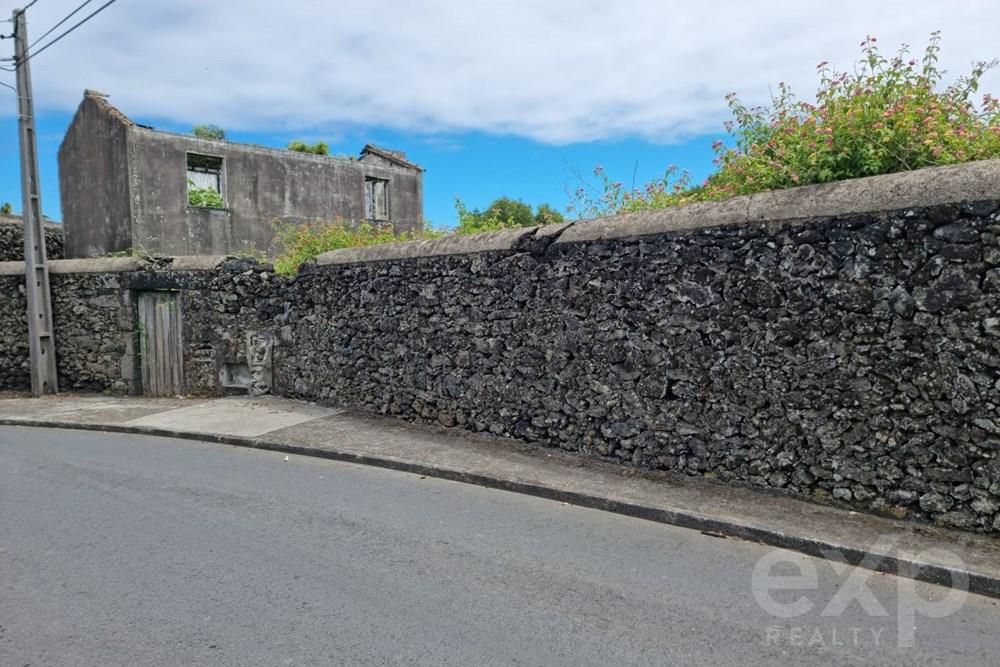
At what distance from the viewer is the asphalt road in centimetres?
318

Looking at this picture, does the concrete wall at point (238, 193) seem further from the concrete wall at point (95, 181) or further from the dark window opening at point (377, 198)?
the concrete wall at point (95, 181)

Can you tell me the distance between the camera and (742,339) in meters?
5.39

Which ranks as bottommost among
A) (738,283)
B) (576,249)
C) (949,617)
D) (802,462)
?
(949,617)

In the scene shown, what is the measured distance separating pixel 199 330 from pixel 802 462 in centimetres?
1002

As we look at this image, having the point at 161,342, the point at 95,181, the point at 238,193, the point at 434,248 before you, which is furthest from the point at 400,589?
the point at 95,181

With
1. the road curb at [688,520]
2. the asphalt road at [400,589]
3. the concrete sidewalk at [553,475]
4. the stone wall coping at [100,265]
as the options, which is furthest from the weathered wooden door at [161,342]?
the asphalt road at [400,589]

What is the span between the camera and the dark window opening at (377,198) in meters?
22.7

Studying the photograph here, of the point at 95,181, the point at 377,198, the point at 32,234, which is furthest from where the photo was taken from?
the point at 377,198

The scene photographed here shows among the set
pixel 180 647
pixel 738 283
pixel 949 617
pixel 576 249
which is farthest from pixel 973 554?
pixel 180 647

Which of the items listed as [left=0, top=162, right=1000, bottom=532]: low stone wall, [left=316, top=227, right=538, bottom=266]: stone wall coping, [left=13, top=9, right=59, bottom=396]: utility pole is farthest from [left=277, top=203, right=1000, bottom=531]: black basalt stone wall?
[left=13, top=9, right=59, bottom=396]: utility pole

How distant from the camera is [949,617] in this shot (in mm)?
3480

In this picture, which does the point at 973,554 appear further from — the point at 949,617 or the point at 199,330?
the point at 199,330

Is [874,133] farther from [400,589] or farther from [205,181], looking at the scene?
[205,181]

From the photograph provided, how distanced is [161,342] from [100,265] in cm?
198
